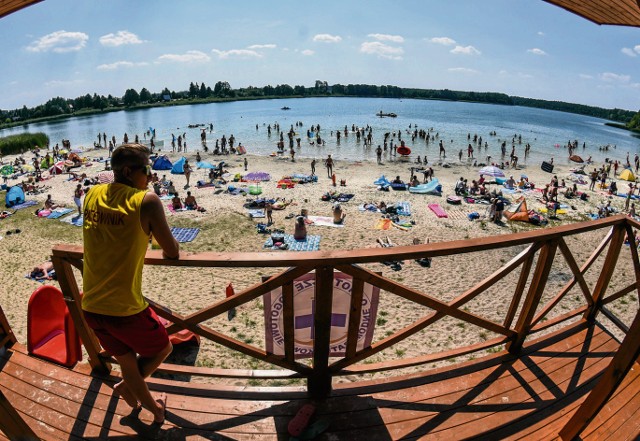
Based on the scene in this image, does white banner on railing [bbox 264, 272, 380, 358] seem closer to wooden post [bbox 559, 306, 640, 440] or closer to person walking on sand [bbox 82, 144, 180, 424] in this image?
person walking on sand [bbox 82, 144, 180, 424]

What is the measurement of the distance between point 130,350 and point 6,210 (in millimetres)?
20304

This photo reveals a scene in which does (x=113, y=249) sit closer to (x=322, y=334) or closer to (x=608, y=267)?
(x=322, y=334)

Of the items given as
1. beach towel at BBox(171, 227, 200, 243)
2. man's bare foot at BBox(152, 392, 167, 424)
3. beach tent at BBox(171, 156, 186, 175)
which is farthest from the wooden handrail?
beach tent at BBox(171, 156, 186, 175)

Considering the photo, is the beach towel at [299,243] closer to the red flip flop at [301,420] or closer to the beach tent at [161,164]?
the red flip flop at [301,420]

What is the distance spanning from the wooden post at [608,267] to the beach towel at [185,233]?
12.6m

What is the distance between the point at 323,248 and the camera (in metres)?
12.9

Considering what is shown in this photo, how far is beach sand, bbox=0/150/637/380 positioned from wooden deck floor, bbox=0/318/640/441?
398cm

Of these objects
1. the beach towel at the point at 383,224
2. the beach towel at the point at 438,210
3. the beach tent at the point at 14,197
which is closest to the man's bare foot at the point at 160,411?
the beach towel at the point at 383,224

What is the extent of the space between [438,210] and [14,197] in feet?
70.2

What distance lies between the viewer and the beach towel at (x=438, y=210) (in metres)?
16.8

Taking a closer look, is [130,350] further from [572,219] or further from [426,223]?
[572,219]

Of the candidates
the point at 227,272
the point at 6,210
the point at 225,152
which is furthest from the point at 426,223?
the point at 225,152

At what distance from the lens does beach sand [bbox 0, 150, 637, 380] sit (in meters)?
7.88

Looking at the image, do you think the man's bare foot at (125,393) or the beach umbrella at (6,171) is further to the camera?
the beach umbrella at (6,171)
